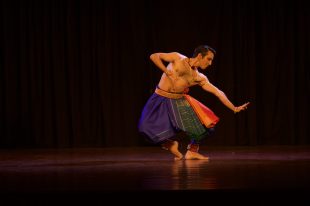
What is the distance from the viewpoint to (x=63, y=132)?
7.78m

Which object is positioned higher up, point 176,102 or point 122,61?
point 122,61

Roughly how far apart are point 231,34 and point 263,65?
0.59m

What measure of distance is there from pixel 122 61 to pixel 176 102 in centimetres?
213

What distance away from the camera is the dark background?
7719mm

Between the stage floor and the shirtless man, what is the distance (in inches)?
11.0

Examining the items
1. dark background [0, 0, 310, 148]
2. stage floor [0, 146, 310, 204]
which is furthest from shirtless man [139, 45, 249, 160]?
dark background [0, 0, 310, 148]

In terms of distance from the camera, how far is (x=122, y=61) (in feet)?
25.4

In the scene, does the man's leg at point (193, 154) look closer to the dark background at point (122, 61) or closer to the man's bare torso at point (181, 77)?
the man's bare torso at point (181, 77)

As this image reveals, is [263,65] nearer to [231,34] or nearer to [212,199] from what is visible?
[231,34]

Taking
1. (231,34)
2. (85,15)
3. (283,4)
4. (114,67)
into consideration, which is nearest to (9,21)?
(85,15)

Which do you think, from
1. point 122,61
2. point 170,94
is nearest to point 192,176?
point 170,94

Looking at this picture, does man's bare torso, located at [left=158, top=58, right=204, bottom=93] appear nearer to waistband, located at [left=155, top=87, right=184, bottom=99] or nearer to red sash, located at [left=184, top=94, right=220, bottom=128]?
waistband, located at [left=155, top=87, right=184, bottom=99]

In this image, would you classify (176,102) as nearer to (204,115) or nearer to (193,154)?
(204,115)

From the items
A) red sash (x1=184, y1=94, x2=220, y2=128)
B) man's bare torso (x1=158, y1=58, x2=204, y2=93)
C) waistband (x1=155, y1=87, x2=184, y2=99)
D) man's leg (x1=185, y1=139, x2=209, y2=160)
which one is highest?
man's bare torso (x1=158, y1=58, x2=204, y2=93)
